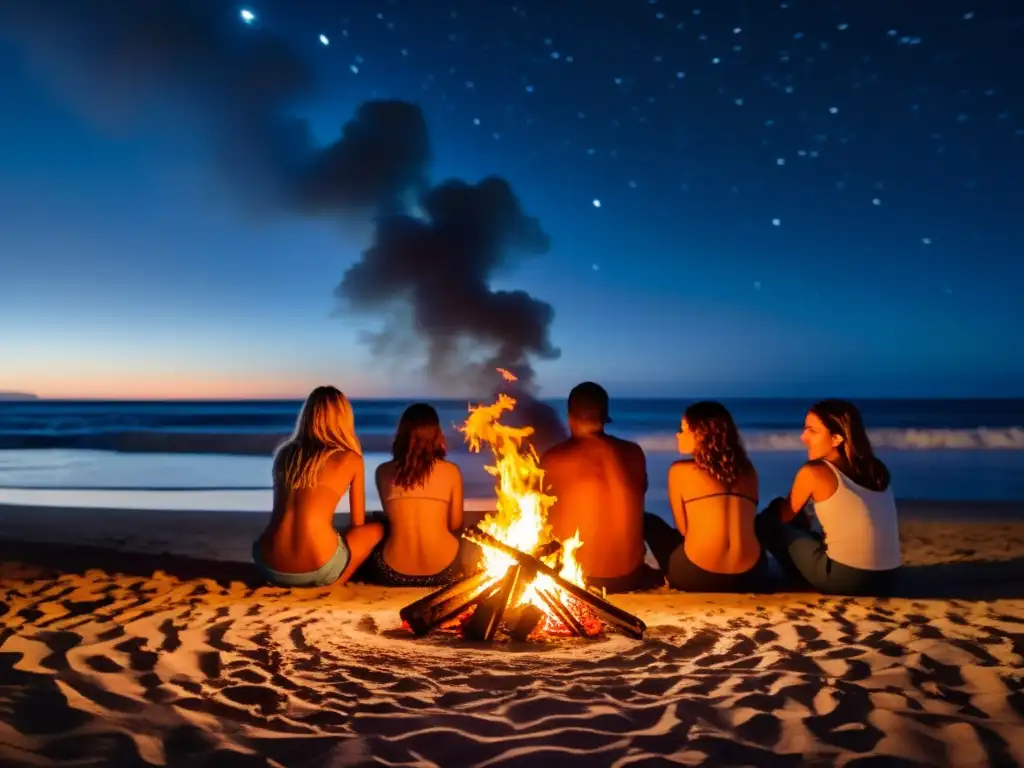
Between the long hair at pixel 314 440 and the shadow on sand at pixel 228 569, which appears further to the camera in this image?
the shadow on sand at pixel 228 569

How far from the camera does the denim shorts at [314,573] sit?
5469mm

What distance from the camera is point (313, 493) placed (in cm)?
518

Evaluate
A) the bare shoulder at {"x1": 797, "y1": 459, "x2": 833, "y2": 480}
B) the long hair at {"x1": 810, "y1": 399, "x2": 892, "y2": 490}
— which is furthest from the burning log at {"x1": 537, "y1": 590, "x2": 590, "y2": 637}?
the long hair at {"x1": 810, "y1": 399, "x2": 892, "y2": 490}

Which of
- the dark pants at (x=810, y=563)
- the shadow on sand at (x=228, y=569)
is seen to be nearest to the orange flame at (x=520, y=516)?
the dark pants at (x=810, y=563)

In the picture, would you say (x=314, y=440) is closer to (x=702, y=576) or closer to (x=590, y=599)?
(x=590, y=599)

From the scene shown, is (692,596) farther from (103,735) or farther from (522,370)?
(522,370)

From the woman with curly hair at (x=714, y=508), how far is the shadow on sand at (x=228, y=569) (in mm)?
446

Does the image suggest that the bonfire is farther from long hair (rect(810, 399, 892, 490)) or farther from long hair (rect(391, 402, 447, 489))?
long hair (rect(810, 399, 892, 490))

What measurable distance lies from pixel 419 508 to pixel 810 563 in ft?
8.82

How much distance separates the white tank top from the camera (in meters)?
5.12

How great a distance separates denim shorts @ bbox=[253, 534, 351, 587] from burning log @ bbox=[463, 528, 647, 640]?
4.94 feet

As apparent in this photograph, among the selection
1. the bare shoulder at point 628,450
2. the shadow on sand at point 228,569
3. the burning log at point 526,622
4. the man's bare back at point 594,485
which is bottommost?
the shadow on sand at point 228,569

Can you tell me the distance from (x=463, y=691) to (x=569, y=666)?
62 centimetres

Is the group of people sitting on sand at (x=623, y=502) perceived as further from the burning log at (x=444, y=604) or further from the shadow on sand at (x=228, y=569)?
the burning log at (x=444, y=604)
